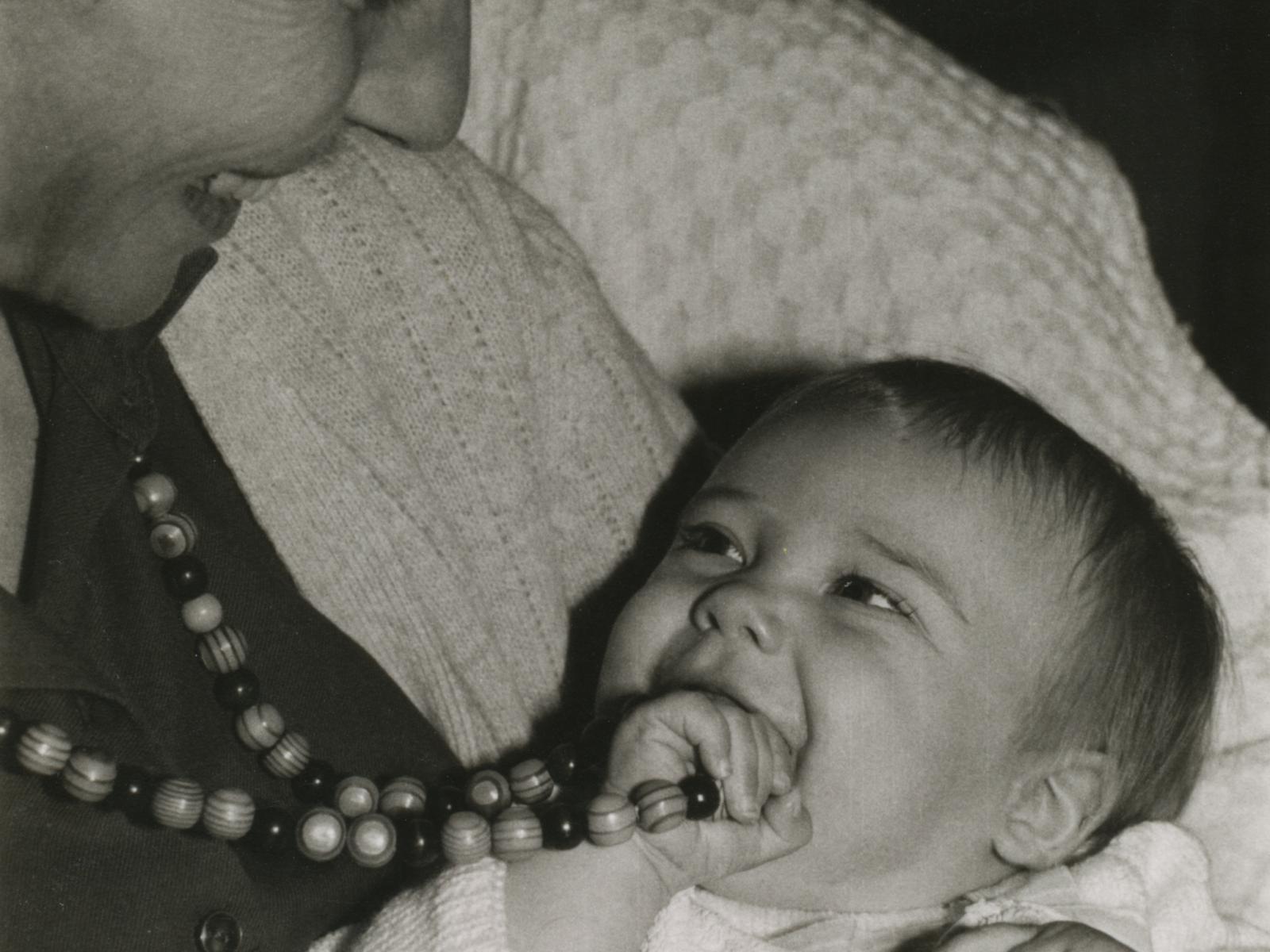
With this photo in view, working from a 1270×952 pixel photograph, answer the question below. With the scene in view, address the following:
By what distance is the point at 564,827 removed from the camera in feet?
3.39

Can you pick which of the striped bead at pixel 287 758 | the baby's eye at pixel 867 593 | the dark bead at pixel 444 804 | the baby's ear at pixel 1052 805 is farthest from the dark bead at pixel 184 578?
the baby's ear at pixel 1052 805

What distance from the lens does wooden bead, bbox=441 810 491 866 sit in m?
1.06

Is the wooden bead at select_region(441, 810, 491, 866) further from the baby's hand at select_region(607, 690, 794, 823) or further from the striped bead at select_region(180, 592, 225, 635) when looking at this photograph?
the striped bead at select_region(180, 592, 225, 635)

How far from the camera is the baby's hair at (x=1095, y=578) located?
47.0 inches

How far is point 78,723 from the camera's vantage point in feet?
3.29

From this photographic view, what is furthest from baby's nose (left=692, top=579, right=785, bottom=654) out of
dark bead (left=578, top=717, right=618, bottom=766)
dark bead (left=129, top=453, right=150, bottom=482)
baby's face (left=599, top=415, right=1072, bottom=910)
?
dark bead (left=129, top=453, right=150, bottom=482)

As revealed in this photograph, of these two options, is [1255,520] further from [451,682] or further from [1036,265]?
[451,682]

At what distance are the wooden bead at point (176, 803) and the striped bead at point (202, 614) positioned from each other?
0.15 m

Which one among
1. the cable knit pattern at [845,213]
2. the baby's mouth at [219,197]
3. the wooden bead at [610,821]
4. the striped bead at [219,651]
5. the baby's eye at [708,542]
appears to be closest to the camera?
the baby's mouth at [219,197]

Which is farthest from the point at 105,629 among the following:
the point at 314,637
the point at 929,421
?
the point at 929,421

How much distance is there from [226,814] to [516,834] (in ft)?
0.63

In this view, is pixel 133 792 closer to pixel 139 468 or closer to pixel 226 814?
pixel 226 814

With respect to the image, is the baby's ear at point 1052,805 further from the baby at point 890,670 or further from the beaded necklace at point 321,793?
the beaded necklace at point 321,793

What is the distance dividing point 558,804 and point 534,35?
0.86 m
